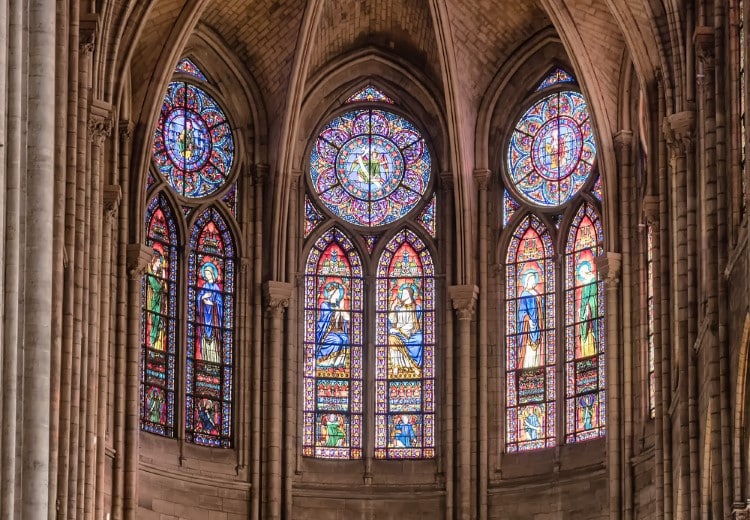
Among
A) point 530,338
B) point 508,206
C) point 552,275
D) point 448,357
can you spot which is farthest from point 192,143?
point 530,338

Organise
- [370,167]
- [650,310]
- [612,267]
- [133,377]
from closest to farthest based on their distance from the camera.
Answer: [133,377]
[650,310]
[612,267]
[370,167]

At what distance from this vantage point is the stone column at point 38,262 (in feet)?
82.6

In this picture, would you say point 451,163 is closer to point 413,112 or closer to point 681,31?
point 413,112

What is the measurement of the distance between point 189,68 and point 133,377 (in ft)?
19.1

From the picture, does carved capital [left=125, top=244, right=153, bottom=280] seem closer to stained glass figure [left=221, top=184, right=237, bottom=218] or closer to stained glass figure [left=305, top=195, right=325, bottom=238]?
stained glass figure [left=221, top=184, right=237, bottom=218]

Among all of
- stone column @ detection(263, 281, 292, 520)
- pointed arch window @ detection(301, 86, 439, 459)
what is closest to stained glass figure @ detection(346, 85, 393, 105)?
pointed arch window @ detection(301, 86, 439, 459)

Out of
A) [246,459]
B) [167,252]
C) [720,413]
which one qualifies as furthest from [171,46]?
[720,413]

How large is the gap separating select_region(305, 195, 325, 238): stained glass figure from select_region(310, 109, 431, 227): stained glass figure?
0.75ft

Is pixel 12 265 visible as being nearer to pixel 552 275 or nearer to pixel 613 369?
pixel 613 369

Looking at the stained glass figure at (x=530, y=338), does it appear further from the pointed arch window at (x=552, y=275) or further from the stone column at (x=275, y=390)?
the stone column at (x=275, y=390)

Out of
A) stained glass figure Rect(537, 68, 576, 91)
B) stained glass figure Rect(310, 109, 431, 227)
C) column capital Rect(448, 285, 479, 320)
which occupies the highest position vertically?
stained glass figure Rect(537, 68, 576, 91)

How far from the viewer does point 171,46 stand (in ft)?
124

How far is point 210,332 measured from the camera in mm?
39000

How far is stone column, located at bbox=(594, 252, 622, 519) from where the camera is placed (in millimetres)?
36406
